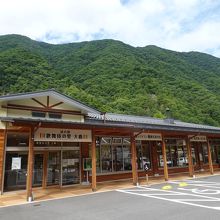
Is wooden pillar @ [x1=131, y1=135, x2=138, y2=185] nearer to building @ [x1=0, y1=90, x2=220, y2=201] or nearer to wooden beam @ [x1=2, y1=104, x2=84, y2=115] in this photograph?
building @ [x1=0, y1=90, x2=220, y2=201]

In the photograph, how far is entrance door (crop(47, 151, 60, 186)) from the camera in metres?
11.8

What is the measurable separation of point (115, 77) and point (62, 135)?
32.1 meters

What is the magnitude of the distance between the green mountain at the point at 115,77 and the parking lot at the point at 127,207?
20.7 m

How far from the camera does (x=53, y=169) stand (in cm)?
1197

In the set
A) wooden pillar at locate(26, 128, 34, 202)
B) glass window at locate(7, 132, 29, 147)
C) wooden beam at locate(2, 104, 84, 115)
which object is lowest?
wooden pillar at locate(26, 128, 34, 202)

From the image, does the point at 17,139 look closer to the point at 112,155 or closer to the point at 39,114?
the point at 39,114

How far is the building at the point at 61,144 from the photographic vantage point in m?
9.94

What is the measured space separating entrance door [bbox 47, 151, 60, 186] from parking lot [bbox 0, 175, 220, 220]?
300cm

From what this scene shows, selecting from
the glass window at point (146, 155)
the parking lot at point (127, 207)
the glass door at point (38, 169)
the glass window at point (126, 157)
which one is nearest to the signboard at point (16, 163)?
the glass door at point (38, 169)

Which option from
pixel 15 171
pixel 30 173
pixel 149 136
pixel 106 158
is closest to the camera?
pixel 30 173

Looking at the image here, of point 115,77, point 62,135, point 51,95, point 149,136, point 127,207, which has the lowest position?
point 127,207

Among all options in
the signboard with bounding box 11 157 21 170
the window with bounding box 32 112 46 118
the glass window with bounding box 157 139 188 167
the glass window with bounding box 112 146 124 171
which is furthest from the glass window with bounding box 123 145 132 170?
the signboard with bounding box 11 157 21 170

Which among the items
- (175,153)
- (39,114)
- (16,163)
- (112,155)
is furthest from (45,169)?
(175,153)

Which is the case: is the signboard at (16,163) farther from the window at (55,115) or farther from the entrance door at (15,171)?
the window at (55,115)
